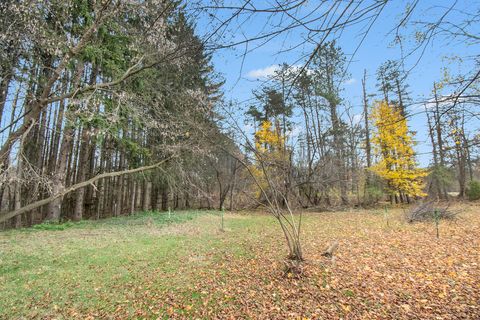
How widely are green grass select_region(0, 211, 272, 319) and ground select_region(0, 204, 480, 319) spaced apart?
0.02 m

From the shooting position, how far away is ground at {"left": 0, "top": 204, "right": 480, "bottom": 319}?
3.32 m

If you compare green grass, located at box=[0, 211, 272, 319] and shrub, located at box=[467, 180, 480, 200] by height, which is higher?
shrub, located at box=[467, 180, 480, 200]

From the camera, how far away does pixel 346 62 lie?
1.74m

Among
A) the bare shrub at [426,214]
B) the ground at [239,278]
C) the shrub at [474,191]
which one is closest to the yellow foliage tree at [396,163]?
the shrub at [474,191]

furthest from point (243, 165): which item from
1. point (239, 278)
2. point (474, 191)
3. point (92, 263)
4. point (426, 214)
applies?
point (474, 191)

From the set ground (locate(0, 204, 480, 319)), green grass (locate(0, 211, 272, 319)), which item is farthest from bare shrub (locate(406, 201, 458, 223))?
green grass (locate(0, 211, 272, 319))

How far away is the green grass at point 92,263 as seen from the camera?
3.70 metres

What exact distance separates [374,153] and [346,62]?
15668 millimetres

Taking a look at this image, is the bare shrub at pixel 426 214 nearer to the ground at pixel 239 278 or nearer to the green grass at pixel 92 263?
the ground at pixel 239 278

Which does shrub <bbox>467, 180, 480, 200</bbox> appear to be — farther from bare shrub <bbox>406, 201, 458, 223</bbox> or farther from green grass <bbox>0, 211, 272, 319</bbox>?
green grass <bbox>0, 211, 272, 319</bbox>

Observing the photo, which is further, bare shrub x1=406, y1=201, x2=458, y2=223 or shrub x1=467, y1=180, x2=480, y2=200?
shrub x1=467, y1=180, x2=480, y2=200

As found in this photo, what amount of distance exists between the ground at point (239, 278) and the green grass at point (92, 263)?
2 centimetres

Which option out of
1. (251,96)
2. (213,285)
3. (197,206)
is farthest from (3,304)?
(197,206)

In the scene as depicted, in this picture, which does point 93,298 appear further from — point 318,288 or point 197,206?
point 197,206
